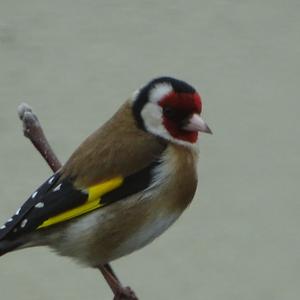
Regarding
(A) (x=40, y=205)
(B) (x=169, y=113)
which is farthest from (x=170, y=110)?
(A) (x=40, y=205)

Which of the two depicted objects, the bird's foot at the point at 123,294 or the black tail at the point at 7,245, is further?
the bird's foot at the point at 123,294

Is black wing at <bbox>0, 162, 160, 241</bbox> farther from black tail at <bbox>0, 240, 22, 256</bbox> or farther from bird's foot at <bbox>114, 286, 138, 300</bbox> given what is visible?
bird's foot at <bbox>114, 286, 138, 300</bbox>

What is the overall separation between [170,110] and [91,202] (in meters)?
0.19

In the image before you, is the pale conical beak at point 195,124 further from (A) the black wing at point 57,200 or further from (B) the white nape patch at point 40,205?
(B) the white nape patch at point 40,205

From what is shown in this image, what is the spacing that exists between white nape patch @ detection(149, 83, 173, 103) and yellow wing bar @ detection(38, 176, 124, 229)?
0.44ft

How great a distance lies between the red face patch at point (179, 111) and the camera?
2010 millimetres

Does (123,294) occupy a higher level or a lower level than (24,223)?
lower

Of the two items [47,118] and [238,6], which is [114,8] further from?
[47,118]

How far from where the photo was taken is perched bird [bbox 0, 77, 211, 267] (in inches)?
78.6

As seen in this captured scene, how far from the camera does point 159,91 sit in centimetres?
204

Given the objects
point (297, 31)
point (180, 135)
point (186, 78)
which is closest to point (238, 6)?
point (297, 31)

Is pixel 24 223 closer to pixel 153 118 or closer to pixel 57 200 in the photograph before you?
pixel 57 200

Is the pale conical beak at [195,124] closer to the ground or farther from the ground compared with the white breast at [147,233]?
farther from the ground

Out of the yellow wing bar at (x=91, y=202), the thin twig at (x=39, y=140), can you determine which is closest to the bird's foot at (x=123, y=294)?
the thin twig at (x=39, y=140)
